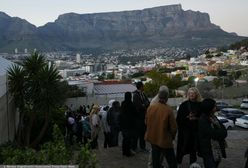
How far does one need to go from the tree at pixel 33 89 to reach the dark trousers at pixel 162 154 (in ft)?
24.9

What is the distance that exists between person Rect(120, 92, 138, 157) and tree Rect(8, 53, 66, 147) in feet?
18.4

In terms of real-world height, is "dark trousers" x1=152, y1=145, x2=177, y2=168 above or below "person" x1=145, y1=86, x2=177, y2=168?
below

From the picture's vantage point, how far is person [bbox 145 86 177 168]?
5.39m

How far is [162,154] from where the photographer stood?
227 inches

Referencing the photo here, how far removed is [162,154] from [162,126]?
1.86 feet

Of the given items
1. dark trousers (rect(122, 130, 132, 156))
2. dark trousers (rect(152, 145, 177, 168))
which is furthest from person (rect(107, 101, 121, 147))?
dark trousers (rect(152, 145, 177, 168))

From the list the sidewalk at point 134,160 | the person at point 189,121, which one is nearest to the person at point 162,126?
the person at point 189,121

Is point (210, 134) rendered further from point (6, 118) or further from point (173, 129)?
point (6, 118)

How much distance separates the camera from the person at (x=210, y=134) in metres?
5.25

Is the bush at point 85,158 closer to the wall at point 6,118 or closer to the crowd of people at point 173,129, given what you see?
the crowd of people at point 173,129

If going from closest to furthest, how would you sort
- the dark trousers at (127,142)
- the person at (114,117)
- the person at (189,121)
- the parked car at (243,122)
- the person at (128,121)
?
1. the person at (189,121)
2. the person at (128,121)
3. the dark trousers at (127,142)
4. the person at (114,117)
5. the parked car at (243,122)

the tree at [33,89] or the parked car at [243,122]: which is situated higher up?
the tree at [33,89]

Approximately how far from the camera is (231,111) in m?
32.9

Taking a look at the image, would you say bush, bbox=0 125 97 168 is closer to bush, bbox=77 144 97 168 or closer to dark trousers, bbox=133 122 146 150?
bush, bbox=77 144 97 168
